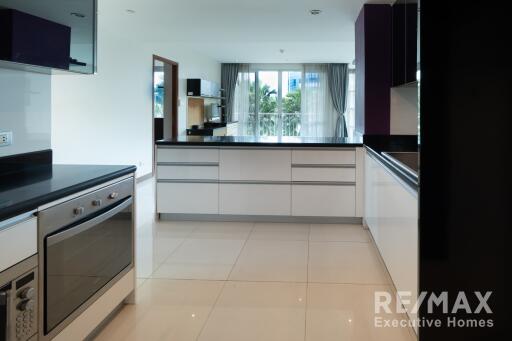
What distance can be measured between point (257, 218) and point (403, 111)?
1.95m

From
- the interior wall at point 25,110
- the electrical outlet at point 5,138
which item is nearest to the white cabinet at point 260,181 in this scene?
the interior wall at point 25,110

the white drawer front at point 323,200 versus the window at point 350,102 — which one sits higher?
the window at point 350,102

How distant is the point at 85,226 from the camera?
207cm

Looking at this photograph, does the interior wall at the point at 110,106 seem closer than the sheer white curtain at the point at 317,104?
Yes

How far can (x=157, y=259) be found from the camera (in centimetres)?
370

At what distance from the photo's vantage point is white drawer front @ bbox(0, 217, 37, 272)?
1523mm

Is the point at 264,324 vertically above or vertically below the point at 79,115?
below

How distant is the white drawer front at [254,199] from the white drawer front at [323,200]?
0.11m

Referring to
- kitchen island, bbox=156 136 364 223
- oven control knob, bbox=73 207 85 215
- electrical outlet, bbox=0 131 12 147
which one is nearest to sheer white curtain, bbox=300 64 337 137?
kitchen island, bbox=156 136 364 223

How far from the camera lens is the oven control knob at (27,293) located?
1.62 meters

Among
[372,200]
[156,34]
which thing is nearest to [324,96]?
[156,34]

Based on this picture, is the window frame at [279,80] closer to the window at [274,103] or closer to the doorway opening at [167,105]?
the window at [274,103]
